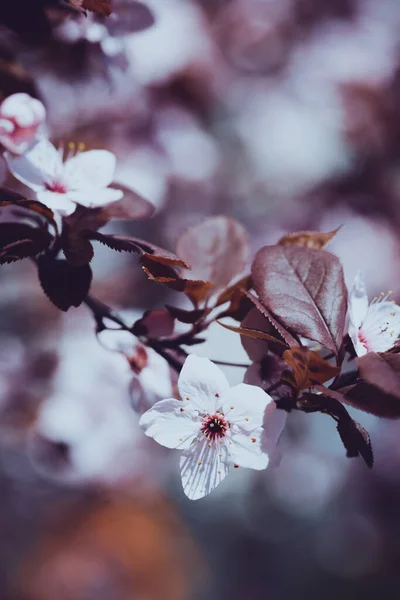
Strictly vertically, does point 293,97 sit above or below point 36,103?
below

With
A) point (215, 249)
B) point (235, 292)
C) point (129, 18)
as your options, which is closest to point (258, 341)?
point (235, 292)

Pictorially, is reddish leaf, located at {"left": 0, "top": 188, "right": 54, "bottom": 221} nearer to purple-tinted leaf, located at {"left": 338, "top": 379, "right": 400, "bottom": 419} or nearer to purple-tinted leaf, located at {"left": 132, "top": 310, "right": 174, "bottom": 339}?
purple-tinted leaf, located at {"left": 132, "top": 310, "right": 174, "bottom": 339}

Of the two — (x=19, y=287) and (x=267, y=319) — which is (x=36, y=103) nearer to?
(x=267, y=319)

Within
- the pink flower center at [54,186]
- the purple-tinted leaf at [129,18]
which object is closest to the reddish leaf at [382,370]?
the pink flower center at [54,186]

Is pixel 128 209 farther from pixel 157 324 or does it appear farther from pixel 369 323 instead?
pixel 369 323

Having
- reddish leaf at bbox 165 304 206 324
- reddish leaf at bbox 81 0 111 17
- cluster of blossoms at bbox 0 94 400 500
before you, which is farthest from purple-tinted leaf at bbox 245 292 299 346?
reddish leaf at bbox 81 0 111 17

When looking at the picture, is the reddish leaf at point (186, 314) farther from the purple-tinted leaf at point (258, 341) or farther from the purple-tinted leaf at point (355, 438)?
the purple-tinted leaf at point (355, 438)

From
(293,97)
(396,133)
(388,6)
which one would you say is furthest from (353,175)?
(388,6)
